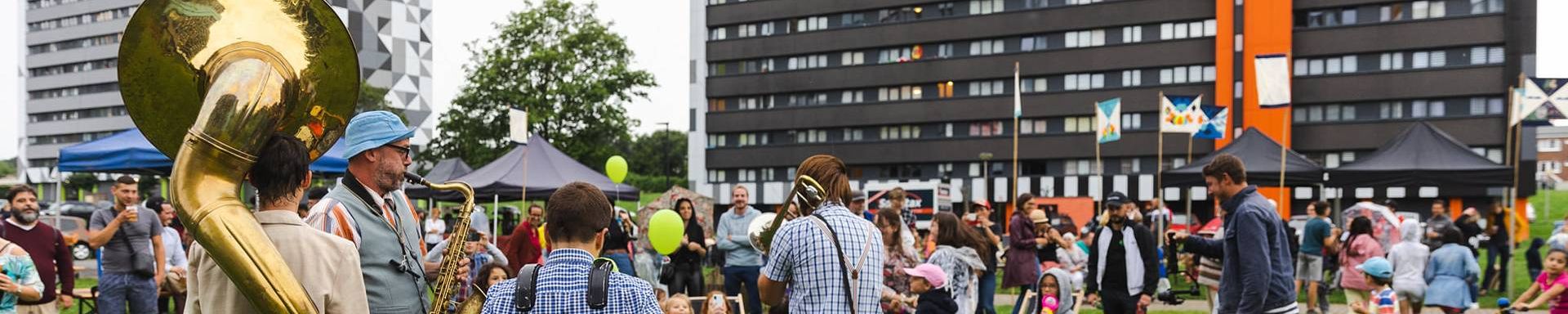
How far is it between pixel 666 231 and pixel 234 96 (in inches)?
321

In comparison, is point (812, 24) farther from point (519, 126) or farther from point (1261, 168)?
point (519, 126)

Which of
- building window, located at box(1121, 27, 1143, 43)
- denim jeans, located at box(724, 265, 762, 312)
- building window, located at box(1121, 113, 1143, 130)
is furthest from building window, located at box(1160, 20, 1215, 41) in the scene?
denim jeans, located at box(724, 265, 762, 312)

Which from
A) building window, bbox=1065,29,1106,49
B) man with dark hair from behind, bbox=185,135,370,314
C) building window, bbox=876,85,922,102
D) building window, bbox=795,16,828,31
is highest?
building window, bbox=795,16,828,31

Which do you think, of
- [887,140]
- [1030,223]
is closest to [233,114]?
[1030,223]

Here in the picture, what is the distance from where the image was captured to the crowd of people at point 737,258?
130 inches

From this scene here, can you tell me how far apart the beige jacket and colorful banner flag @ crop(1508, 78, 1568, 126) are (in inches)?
735

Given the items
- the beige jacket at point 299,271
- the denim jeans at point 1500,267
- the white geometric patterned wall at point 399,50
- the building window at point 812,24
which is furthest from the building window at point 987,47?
the beige jacket at point 299,271

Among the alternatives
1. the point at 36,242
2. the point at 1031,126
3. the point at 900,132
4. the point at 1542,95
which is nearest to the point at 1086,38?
the point at 1031,126

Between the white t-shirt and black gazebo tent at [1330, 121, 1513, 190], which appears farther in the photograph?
the white t-shirt

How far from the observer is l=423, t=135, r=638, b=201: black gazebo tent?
18016 mm

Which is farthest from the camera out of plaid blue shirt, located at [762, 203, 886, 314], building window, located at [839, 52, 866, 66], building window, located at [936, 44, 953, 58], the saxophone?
building window, located at [839, 52, 866, 66]

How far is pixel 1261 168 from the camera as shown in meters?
18.3

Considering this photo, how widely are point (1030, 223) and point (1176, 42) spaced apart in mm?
39307

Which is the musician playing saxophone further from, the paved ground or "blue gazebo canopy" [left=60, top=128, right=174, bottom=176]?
the paved ground
